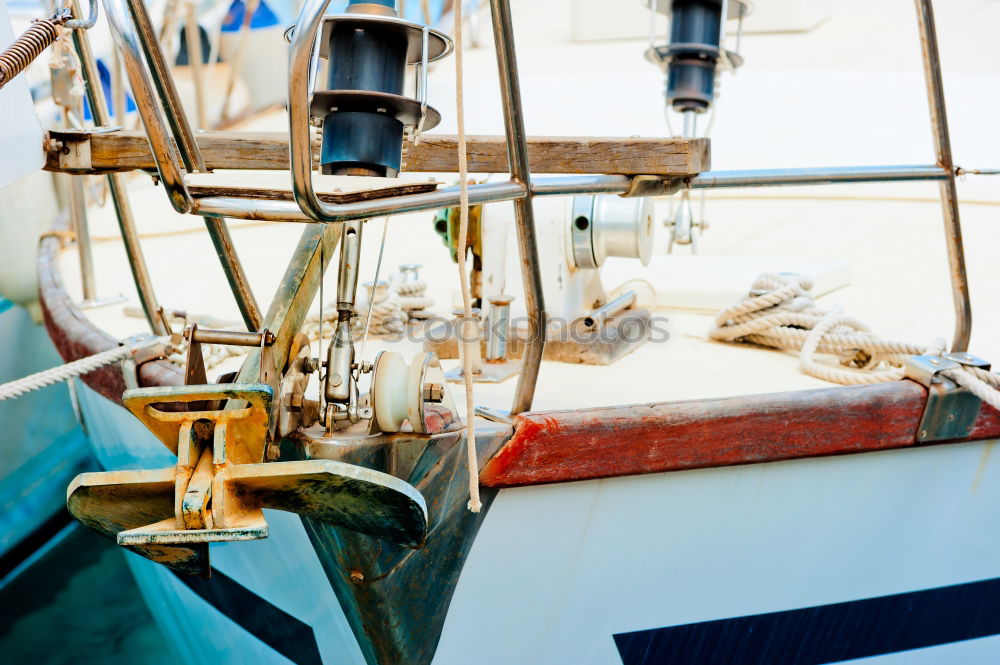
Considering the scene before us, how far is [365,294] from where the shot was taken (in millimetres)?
2006

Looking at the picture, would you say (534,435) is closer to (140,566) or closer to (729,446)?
(729,446)

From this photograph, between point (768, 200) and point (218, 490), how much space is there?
291cm

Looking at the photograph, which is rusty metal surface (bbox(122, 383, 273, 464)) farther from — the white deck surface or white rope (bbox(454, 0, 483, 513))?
the white deck surface

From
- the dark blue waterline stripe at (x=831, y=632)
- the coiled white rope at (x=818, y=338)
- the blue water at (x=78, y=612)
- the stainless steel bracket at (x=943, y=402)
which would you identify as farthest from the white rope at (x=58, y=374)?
the blue water at (x=78, y=612)

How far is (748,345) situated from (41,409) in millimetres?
2835

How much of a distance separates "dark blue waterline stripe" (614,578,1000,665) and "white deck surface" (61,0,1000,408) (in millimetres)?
378

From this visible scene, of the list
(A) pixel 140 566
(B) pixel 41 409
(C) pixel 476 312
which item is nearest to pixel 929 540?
(C) pixel 476 312

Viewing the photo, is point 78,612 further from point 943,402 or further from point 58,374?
point 943,402

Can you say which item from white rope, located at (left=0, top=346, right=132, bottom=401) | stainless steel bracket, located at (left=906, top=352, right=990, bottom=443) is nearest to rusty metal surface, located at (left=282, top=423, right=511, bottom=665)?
white rope, located at (left=0, top=346, right=132, bottom=401)

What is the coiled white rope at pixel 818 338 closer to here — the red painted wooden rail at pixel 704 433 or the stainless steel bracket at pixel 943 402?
the stainless steel bracket at pixel 943 402

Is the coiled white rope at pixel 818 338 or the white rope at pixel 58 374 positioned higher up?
the coiled white rope at pixel 818 338

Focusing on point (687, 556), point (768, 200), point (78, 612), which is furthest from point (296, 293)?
point (768, 200)

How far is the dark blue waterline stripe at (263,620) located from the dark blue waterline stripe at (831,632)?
527 mm

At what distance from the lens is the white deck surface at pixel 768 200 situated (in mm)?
1827
